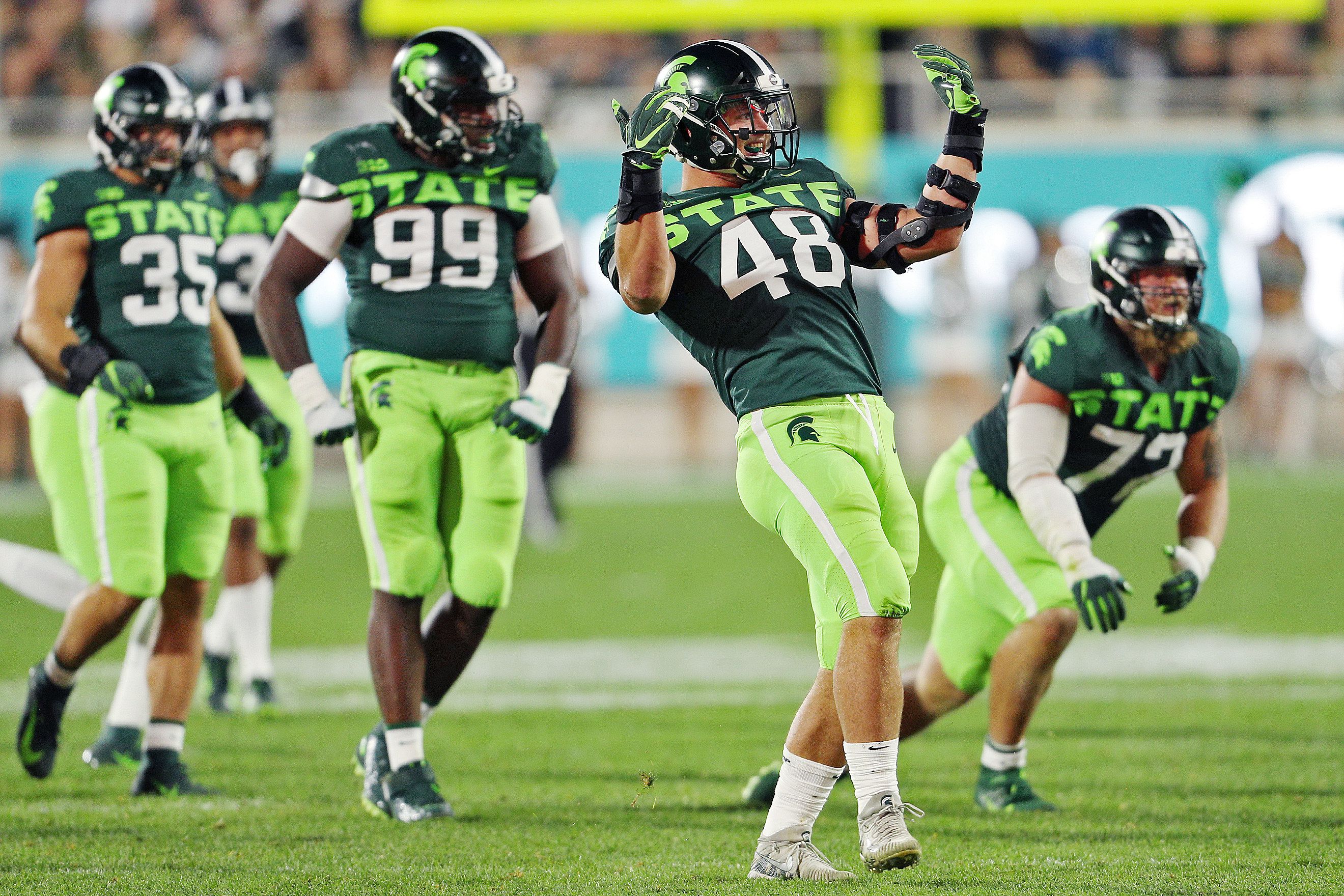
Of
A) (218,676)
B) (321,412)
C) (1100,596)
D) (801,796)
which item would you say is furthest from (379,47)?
(801,796)

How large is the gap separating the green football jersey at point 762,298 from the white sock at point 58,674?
2.01m

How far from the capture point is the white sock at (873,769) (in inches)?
131

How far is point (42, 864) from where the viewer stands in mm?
3691

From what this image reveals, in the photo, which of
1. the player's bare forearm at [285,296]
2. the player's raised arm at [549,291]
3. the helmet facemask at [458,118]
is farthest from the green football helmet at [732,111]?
the player's bare forearm at [285,296]

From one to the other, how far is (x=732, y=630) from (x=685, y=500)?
18.2 feet

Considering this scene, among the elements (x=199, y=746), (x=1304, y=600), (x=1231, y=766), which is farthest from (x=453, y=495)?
(x=1304, y=600)

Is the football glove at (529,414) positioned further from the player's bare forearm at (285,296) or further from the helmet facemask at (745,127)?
the helmet facemask at (745,127)

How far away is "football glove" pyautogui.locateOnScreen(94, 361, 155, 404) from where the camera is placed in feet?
14.6

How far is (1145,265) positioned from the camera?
170 inches

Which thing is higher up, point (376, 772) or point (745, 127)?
point (745, 127)

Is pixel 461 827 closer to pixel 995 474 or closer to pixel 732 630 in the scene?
pixel 995 474

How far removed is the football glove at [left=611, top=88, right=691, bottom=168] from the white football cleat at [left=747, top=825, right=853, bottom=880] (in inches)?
53.2

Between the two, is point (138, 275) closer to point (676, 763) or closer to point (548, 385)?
point (548, 385)

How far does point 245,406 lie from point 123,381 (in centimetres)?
56
